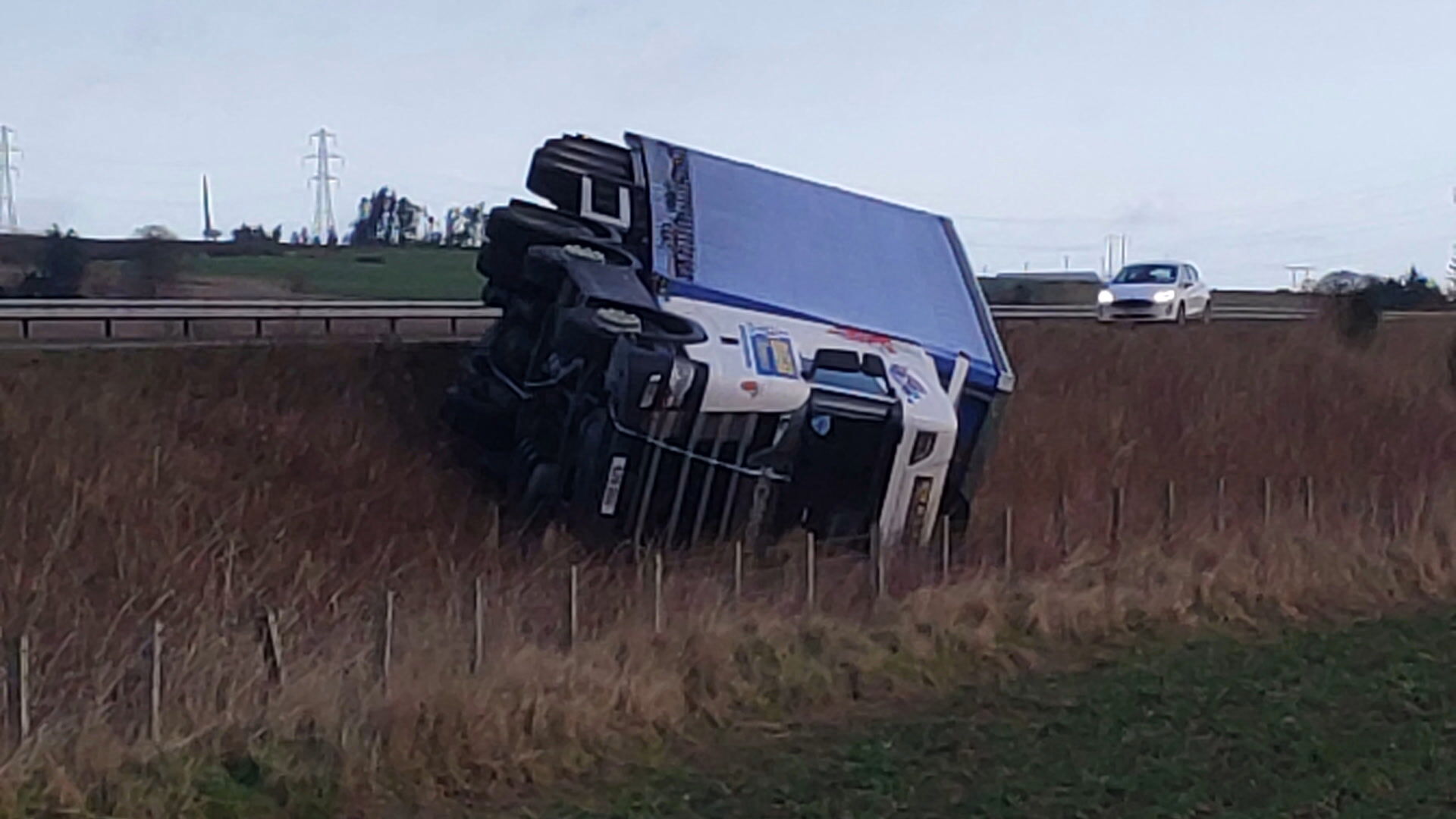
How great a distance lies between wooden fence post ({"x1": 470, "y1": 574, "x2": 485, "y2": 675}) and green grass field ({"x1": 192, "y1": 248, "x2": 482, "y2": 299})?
1103 inches

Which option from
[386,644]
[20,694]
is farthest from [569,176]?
[20,694]

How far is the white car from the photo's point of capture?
34.6m

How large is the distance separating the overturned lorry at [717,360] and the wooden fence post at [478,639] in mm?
3625

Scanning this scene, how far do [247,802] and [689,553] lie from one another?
7.09 metres

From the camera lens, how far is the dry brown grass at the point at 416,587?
32.1 feet

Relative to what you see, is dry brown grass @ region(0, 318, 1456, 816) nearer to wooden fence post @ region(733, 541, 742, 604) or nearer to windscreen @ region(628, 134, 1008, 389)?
wooden fence post @ region(733, 541, 742, 604)

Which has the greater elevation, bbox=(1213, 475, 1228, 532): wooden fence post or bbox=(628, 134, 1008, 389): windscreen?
bbox=(628, 134, 1008, 389): windscreen

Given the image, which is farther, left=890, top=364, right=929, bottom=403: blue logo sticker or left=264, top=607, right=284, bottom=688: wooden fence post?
left=890, top=364, right=929, bottom=403: blue logo sticker

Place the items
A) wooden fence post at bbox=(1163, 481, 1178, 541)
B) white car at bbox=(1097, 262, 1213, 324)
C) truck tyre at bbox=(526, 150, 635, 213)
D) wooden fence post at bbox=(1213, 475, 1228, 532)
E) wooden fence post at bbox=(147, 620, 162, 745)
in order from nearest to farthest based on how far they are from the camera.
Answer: wooden fence post at bbox=(147, 620, 162, 745) < truck tyre at bbox=(526, 150, 635, 213) < wooden fence post at bbox=(1163, 481, 1178, 541) < wooden fence post at bbox=(1213, 475, 1228, 532) < white car at bbox=(1097, 262, 1213, 324)

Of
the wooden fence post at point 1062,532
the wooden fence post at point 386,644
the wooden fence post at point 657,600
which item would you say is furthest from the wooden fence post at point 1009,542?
the wooden fence post at point 386,644

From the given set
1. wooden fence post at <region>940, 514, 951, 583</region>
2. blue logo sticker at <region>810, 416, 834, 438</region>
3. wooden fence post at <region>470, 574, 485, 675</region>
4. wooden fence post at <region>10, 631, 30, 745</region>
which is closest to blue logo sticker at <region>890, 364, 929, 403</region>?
blue logo sticker at <region>810, 416, 834, 438</region>

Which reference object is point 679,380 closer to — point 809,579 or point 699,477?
point 699,477

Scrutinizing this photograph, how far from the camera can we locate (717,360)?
49.8 feet

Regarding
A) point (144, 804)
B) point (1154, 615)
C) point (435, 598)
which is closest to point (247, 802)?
point (144, 804)
